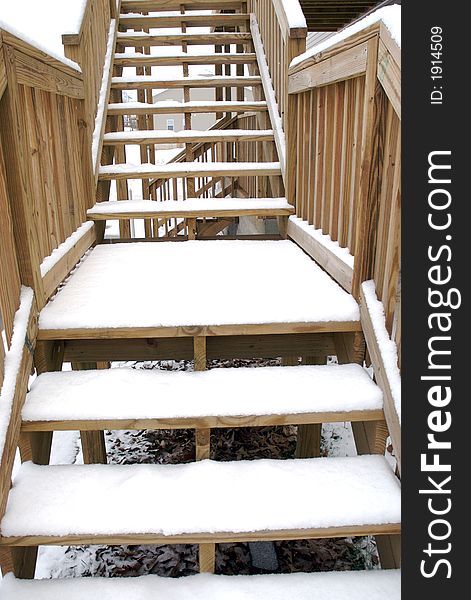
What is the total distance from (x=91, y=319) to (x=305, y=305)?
88 cm

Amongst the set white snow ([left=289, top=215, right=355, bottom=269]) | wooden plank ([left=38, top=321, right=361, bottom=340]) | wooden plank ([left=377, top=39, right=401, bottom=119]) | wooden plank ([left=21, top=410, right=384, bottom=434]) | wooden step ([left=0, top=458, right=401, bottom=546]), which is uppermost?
wooden plank ([left=377, top=39, right=401, bottom=119])

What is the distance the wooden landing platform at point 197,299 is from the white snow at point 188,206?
1.61 feet

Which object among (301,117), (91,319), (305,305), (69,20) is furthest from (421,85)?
(69,20)

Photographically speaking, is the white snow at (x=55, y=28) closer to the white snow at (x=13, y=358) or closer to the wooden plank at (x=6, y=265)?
the wooden plank at (x=6, y=265)

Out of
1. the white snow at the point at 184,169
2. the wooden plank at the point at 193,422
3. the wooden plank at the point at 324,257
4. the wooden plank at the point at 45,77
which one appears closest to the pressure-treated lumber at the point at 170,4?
the white snow at the point at 184,169

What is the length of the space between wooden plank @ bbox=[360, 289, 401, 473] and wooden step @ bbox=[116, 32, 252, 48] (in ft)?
12.6

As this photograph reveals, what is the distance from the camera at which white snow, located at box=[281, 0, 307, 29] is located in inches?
131

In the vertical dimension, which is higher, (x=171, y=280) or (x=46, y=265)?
(x=46, y=265)

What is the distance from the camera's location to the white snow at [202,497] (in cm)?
151

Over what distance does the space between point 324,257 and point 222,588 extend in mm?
1664

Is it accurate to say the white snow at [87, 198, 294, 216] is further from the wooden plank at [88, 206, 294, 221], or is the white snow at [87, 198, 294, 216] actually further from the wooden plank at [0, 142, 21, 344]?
the wooden plank at [0, 142, 21, 344]

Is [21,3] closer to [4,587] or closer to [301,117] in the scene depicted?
[301,117]

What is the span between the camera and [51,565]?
287 centimetres

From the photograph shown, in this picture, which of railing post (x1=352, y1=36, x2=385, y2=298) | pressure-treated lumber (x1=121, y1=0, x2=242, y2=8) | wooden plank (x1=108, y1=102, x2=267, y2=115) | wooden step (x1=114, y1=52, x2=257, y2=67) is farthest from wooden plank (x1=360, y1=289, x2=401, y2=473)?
pressure-treated lumber (x1=121, y1=0, x2=242, y2=8)
